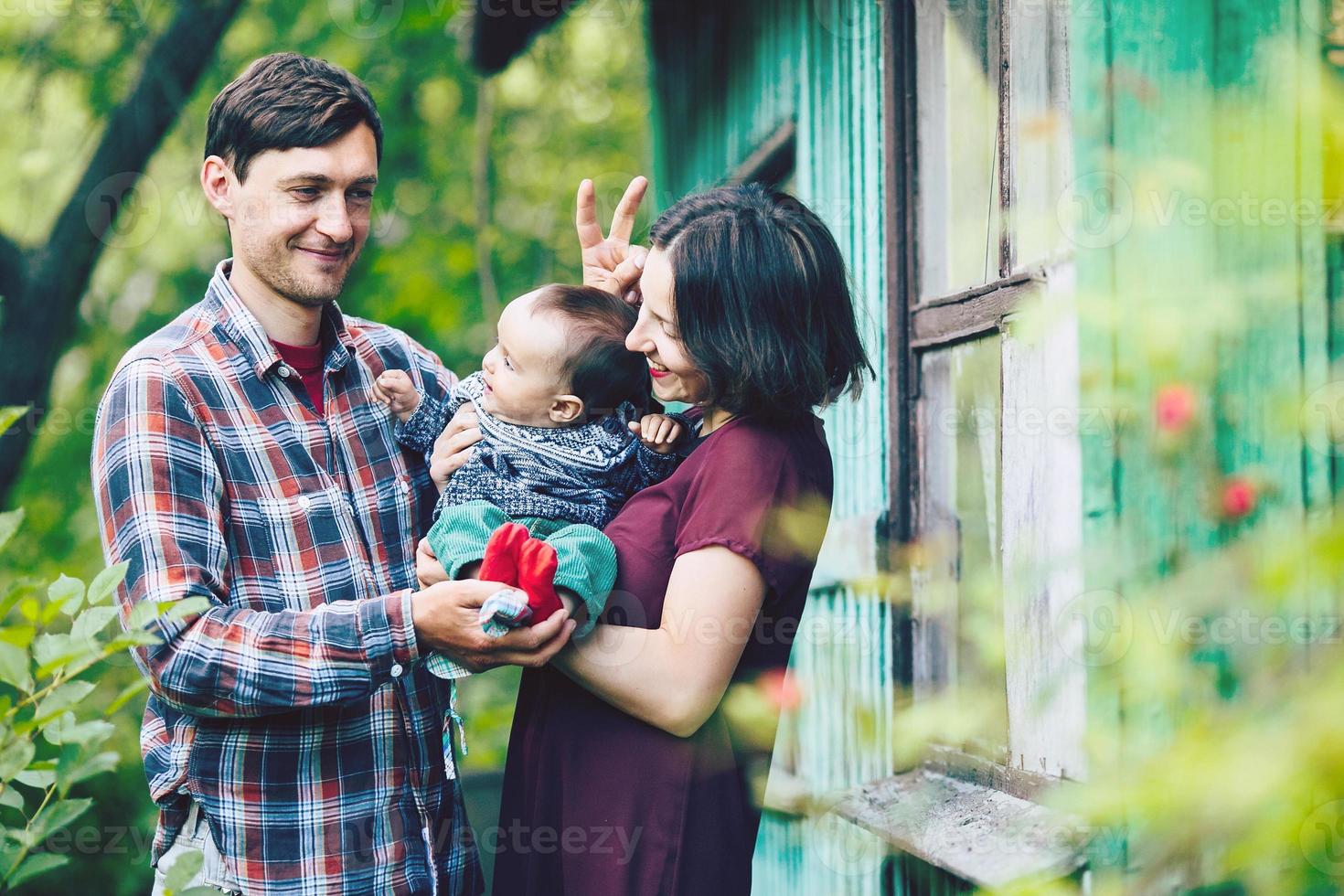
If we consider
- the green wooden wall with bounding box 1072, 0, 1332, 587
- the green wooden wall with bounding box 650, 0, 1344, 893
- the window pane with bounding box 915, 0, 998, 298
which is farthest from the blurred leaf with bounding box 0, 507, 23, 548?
the window pane with bounding box 915, 0, 998, 298

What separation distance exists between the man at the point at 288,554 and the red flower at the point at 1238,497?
1011 mm

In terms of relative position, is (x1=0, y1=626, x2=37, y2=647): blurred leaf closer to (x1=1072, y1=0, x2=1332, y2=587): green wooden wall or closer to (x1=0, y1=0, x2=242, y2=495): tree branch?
(x1=1072, y1=0, x2=1332, y2=587): green wooden wall

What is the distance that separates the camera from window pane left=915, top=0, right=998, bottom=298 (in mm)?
2328

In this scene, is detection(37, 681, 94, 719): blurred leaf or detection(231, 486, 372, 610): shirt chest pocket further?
detection(231, 486, 372, 610): shirt chest pocket

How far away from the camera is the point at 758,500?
1.74m

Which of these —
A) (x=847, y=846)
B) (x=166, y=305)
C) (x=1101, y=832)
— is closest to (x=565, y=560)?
(x=1101, y=832)

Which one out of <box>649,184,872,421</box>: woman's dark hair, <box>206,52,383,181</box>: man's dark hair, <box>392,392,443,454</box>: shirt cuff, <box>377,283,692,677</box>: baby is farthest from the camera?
<box>392,392,443,454</box>: shirt cuff

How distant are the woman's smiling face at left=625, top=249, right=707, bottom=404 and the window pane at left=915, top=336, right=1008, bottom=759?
704 mm

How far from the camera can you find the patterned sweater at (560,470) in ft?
6.33

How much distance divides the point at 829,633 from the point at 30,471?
6.49 meters

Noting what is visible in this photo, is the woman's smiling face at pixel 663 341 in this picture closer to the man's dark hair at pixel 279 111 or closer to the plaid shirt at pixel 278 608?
the plaid shirt at pixel 278 608

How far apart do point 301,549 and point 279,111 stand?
812 millimetres

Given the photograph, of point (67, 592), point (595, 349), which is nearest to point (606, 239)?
point (595, 349)

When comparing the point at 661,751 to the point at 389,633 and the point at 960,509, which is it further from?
the point at 960,509
